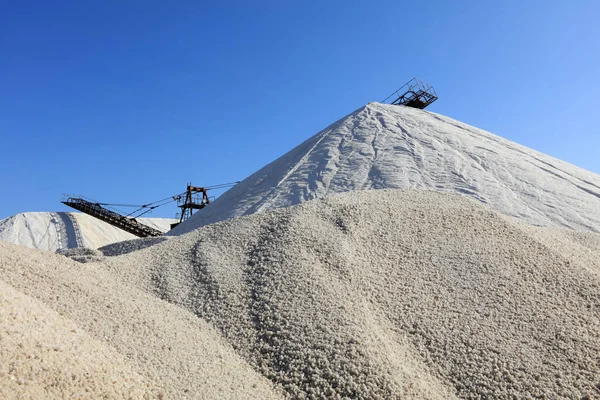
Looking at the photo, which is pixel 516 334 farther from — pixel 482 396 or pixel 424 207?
pixel 424 207

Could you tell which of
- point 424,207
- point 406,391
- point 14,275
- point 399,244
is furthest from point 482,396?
point 14,275

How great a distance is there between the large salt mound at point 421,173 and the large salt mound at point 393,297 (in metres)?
2.48

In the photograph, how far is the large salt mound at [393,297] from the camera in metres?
4.09

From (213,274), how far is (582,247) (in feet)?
20.5

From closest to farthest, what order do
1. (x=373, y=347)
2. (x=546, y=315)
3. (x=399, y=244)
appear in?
(x=373, y=347) < (x=546, y=315) < (x=399, y=244)

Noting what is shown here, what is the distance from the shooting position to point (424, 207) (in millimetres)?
7949

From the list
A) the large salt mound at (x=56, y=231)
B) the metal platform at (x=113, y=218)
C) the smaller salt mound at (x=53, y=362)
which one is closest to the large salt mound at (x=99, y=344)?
the smaller salt mound at (x=53, y=362)

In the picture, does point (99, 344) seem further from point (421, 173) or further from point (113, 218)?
point (113, 218)

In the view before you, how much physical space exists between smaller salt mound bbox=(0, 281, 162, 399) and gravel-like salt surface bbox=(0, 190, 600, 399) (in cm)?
22

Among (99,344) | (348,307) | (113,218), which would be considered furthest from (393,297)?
(113,218)

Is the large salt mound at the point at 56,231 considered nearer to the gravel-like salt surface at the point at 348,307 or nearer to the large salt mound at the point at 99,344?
the gravel-like salt surface at the point at 348,307

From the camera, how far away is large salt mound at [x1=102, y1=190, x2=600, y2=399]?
4.09 m

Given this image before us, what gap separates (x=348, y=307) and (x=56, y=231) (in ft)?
96.3

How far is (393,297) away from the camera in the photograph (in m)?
5.31
